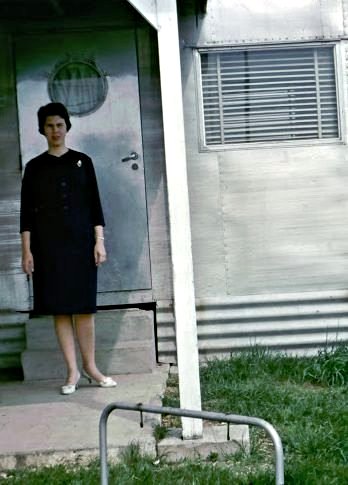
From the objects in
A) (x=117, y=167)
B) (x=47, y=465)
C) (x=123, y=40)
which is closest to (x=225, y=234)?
(x=117, y=167)

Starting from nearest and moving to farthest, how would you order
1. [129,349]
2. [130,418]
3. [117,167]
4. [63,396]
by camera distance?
[130,418]
[63,396]
[129,349]
[117,167]

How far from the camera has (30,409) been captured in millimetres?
4750

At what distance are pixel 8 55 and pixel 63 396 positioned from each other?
8.48 feet

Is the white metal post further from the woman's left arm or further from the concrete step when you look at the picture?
the concrete step

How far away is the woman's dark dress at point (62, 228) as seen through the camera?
16.9ft

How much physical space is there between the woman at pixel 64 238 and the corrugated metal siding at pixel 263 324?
96 centimetres

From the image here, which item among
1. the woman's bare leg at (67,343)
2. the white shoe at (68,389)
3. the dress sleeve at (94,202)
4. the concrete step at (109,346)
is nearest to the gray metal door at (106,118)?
the concrete step at (109,346)

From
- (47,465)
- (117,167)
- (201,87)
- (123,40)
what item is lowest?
(47,465)

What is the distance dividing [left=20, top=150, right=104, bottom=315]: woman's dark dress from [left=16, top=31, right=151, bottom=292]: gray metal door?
85 centimetres

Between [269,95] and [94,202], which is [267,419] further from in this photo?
[269,95]

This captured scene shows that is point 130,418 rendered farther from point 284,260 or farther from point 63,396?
point 284,260

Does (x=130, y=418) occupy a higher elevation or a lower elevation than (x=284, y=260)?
lower

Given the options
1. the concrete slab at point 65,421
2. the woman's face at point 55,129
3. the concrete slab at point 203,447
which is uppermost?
the woman's face at point 55,129

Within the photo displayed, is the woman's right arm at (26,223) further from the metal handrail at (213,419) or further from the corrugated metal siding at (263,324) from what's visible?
the metal handrail at (213,419)
